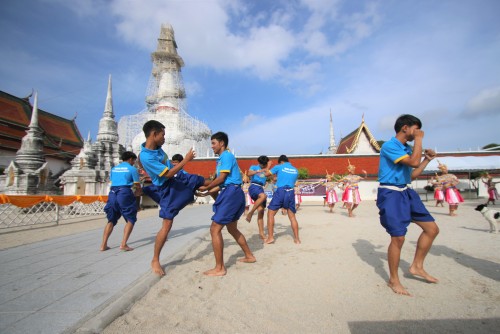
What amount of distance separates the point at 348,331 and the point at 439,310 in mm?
1022

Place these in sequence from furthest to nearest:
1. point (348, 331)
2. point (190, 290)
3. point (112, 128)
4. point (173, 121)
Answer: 1. point (173, 121)
2. point (112, 128)
3. point (190, 290)
4. point (348, 331)

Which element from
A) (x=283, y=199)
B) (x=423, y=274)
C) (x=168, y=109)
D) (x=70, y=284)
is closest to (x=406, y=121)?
(x=423, y=274)

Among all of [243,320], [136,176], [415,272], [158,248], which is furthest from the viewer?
[136,176]

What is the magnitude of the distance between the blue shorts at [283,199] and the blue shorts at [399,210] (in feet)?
7.85

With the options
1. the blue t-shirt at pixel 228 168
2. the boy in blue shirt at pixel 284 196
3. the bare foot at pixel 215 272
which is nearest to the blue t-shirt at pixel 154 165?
the blue t-shirt at pixel 228 168

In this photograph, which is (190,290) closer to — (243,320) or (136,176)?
(243,320)

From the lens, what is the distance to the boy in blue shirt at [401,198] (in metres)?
2.88

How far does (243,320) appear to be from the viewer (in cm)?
225

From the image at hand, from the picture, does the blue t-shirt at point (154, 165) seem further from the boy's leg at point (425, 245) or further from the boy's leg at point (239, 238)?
the boy's leg at point (425, 245)

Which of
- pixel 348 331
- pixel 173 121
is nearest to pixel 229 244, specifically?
pixel 348 331

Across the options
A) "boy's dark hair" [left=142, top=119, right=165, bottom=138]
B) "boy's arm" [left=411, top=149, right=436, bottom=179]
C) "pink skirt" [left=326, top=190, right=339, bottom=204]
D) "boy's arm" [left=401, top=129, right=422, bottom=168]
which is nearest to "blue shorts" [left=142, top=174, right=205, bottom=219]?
"boy's dark hair" [left=142, top=119, right=165, bottom=138]

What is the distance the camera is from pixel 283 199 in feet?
17.7

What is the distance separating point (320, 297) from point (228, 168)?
1.88 meters

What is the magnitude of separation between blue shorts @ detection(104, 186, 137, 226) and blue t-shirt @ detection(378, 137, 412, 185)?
13.8ft
